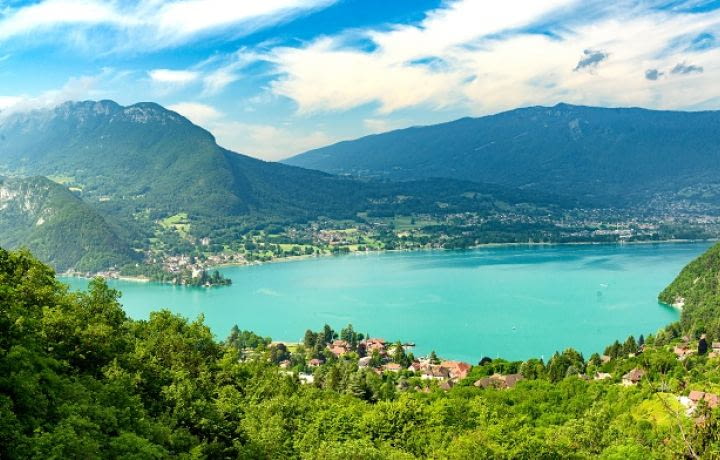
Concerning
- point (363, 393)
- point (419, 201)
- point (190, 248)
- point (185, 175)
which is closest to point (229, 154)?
point (185, 175)

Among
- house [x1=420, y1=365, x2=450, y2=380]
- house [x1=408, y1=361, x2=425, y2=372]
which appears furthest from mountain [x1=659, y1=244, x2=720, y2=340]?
house [x1=408, y1=361, x2=425, y2=372]

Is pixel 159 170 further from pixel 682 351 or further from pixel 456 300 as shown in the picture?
pixel 682 351

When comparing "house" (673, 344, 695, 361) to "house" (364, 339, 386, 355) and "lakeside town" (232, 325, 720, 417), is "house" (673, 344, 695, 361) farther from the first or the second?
"house" (364, 339, 386, 355)

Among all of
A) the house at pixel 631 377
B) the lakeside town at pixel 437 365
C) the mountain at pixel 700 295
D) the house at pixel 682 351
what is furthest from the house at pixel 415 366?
the mountain at pixel 700 295

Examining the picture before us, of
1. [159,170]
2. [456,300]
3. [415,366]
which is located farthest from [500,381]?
[159,170]

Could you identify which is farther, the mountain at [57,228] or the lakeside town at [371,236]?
the lakeside town at [371,236]

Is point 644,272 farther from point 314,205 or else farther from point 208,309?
point 314,205

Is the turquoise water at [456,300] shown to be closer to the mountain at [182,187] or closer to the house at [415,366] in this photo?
the house at [415,366]
